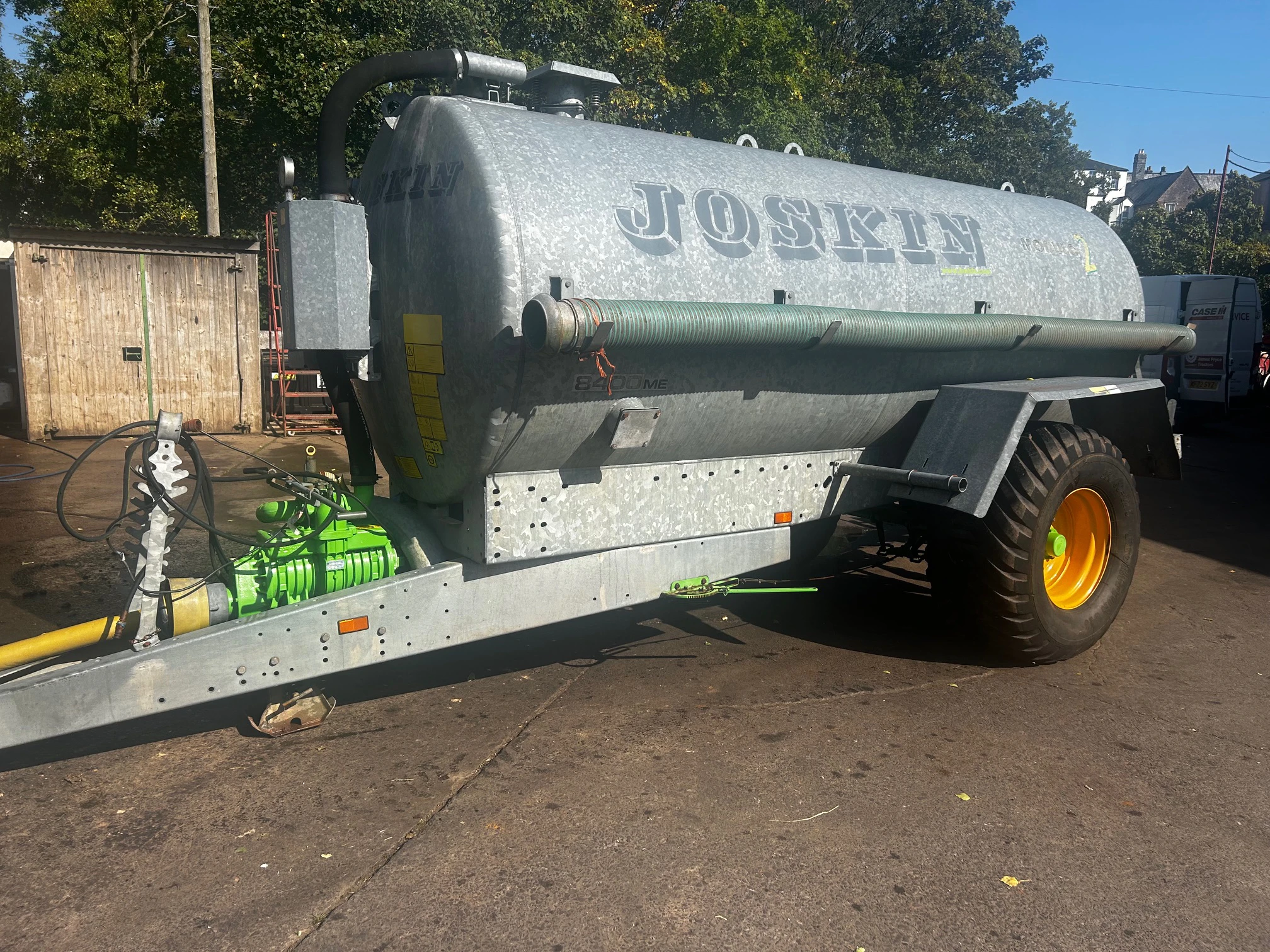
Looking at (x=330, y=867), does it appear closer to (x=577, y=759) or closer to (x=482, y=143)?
(x=577, y=759)

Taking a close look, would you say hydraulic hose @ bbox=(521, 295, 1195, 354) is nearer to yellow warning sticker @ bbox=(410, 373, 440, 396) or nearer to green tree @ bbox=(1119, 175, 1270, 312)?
yellow warning sticker @ bbox=(410, 373, 440, 396)

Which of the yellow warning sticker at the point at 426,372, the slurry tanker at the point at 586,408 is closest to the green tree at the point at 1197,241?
A: the slurry tanker at the point at 586,408

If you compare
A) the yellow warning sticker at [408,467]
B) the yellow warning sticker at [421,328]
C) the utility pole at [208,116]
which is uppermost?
the utility pole at [208,116]

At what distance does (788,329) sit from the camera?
13.0ft

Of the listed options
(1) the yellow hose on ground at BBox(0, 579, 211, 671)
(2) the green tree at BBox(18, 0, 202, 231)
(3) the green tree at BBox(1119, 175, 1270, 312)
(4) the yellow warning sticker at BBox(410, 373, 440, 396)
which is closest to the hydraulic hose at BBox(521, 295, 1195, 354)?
(4) the yellow warning sticker at BBox(410, 373, 440, 396)

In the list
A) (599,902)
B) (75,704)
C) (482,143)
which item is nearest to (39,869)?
(75,704)

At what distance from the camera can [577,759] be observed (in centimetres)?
373

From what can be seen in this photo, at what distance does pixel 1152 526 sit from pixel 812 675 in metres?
5.42

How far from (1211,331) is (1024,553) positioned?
1505 cm

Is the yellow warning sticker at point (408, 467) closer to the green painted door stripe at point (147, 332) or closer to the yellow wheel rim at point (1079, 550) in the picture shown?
the yellow wheel rim at point (1079, 550)

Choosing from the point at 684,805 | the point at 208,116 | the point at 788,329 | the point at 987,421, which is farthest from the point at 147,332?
the point at 684,805

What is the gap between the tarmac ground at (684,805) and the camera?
9.07 feet

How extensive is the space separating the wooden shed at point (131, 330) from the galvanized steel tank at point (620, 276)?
9763 mm

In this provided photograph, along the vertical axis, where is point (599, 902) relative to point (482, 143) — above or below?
below
